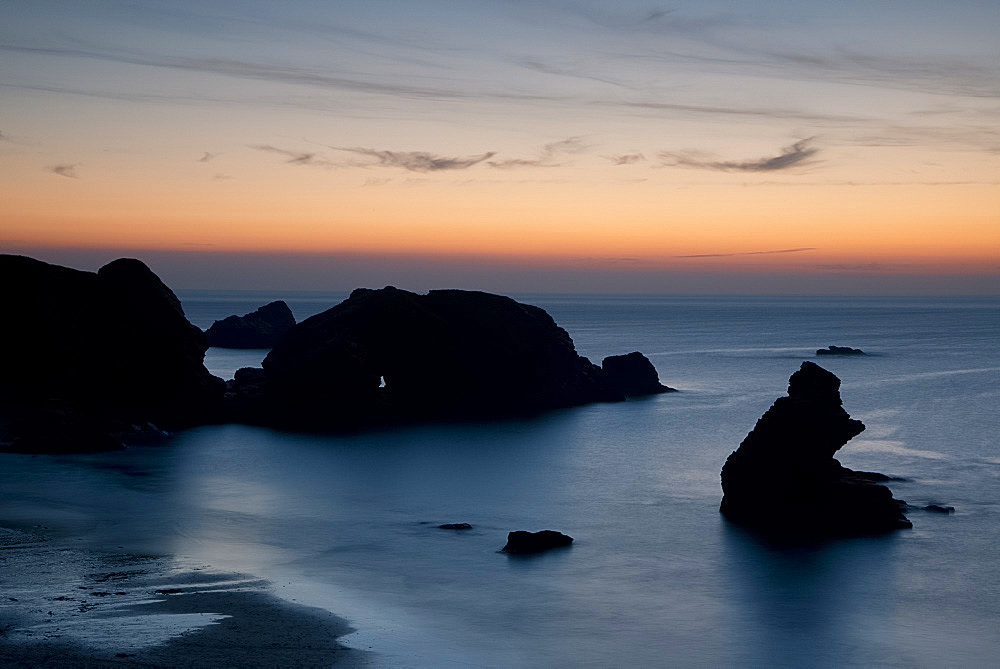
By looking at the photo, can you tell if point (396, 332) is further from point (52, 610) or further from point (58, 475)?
point (52, 610)

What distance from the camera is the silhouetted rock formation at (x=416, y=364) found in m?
79.5

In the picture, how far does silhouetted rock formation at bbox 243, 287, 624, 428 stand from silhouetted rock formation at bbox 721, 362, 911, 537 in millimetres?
42593

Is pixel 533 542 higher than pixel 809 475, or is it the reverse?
pixel 809 475

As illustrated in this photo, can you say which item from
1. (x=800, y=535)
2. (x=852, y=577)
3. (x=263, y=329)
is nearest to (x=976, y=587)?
(x=852, y=577)

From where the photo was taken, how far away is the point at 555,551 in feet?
133

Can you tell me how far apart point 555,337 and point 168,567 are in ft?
199

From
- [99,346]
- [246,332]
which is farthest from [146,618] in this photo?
[246,332]

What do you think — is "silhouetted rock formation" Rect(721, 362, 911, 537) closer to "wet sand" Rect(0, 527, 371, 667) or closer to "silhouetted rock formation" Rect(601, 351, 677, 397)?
"wet sand" Rect(0, 527, 371, 667)

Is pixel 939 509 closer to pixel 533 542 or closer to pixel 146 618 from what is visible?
pixel 533 542

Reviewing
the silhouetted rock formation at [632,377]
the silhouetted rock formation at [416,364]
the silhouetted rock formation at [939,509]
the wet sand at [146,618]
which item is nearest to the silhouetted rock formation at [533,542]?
the wet sand at [146,618]

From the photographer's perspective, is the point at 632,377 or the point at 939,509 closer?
the point at 939,509

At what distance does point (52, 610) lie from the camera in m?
28.4

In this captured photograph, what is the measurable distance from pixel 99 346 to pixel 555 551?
151 ft

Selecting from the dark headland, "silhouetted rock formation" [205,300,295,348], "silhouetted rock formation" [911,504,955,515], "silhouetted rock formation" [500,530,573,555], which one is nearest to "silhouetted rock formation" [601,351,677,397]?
the dark headland
